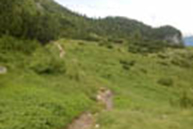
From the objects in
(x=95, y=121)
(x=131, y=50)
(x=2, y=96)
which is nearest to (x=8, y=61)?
(x=2, y=96)

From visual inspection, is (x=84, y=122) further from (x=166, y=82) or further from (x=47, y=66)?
(x=166, y=82)

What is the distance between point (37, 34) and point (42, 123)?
3774 centimetres

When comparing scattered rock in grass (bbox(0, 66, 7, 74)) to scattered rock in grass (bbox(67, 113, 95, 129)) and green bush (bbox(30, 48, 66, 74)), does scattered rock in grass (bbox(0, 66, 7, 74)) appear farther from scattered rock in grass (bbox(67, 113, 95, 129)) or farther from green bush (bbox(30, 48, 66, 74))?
scattered rock in grass (bbox(67, 113, 95, 129))

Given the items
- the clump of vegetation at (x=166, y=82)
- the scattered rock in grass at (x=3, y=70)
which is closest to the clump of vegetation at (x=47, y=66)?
the scattered rock in grass at (x=3, y=70)

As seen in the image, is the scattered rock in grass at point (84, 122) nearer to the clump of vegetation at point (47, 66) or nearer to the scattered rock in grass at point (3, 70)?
A: the scattered rock in grass at point (3, 70)

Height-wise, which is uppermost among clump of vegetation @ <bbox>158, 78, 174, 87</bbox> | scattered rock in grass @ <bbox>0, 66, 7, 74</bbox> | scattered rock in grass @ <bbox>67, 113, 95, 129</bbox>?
scattered rock in grass @ <bbox>0, 66, 7, 74</bbox>

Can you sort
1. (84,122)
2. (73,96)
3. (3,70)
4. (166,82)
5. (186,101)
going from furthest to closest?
(166,82) → (186,101) → (3,70) → (73,96) → (84,122)

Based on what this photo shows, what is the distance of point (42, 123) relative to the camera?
59.3 ft

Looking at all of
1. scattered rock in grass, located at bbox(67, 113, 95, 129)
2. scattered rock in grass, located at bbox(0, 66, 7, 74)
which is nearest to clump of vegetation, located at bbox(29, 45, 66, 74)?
scattered rock in grass, located at bbox(0, 66, 7, 74)

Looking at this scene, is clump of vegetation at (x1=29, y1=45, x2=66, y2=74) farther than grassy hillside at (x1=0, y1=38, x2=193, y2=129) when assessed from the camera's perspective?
Yes

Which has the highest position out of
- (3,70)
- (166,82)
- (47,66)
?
(47,66)

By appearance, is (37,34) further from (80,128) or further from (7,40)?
(80,128)

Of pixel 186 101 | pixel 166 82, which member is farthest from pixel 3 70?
pixel 166 82

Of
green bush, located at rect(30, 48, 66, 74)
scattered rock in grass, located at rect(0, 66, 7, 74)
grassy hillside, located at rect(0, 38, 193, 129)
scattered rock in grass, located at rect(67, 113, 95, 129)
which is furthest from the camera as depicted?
green bush, located at rect(30, 48, 66, 74)
